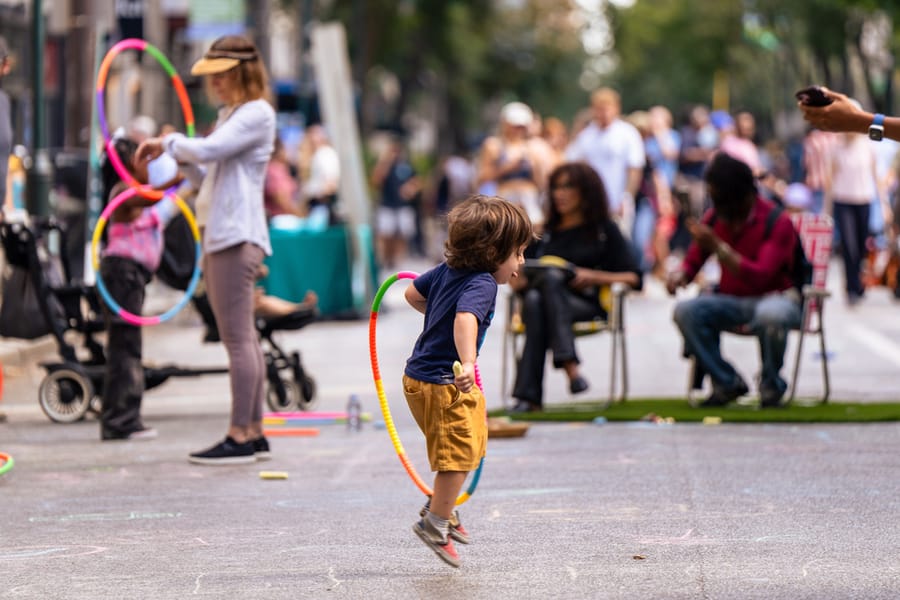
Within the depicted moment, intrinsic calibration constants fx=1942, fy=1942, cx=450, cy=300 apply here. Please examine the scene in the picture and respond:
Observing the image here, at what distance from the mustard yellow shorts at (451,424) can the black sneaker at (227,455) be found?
118 inches

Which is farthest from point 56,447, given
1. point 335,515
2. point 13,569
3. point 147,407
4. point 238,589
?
point 238,589

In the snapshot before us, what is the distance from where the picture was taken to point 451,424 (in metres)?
6.54

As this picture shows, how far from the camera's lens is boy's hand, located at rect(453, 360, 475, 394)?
612cm

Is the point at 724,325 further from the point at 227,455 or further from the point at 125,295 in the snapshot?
the point at 125,295

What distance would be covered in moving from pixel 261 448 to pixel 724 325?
3.19 metres

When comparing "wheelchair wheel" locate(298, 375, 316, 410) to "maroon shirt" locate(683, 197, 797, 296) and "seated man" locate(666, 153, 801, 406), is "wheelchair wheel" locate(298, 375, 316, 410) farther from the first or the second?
"maroon shirt" locate(683, 197, 797, 296)

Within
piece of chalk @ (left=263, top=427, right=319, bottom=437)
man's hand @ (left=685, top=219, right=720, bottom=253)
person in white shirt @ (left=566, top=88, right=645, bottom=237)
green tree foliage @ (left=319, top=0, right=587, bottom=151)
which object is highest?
green tree foliage @ (left=319, top=0, right=587, bottom=151)

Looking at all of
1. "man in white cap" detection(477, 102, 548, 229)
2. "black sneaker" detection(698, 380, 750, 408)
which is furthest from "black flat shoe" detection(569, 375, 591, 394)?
"man in white cap" detection(477, 102, 548, 229)

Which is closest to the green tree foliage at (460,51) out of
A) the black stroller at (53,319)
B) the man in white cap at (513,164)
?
the man in white cap at (513,164)

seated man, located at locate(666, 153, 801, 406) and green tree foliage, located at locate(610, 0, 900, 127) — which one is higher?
green tree foliage, located at locate(610, 0, 900, 127)

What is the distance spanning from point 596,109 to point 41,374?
7180 millimetres

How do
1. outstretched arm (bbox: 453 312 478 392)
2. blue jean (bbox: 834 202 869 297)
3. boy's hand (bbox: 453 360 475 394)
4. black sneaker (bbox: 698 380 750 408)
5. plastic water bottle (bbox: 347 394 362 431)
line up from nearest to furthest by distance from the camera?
boy's hand (bbox: 453 360 475 394) < outstretched arm (bbox: 453 312 478 392) < plastic water bottle (bbox: 347 394 362 431) < black sneaker (bbox: 698 380 750 408) < blue jean (bbox: 834 202 869 297)

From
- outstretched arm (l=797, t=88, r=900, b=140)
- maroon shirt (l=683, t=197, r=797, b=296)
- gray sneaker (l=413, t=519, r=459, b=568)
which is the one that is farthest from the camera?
maroon shirt (l=683, t=197, r=797, b=296)

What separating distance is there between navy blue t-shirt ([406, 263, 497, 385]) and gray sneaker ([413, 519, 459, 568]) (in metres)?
0.50
